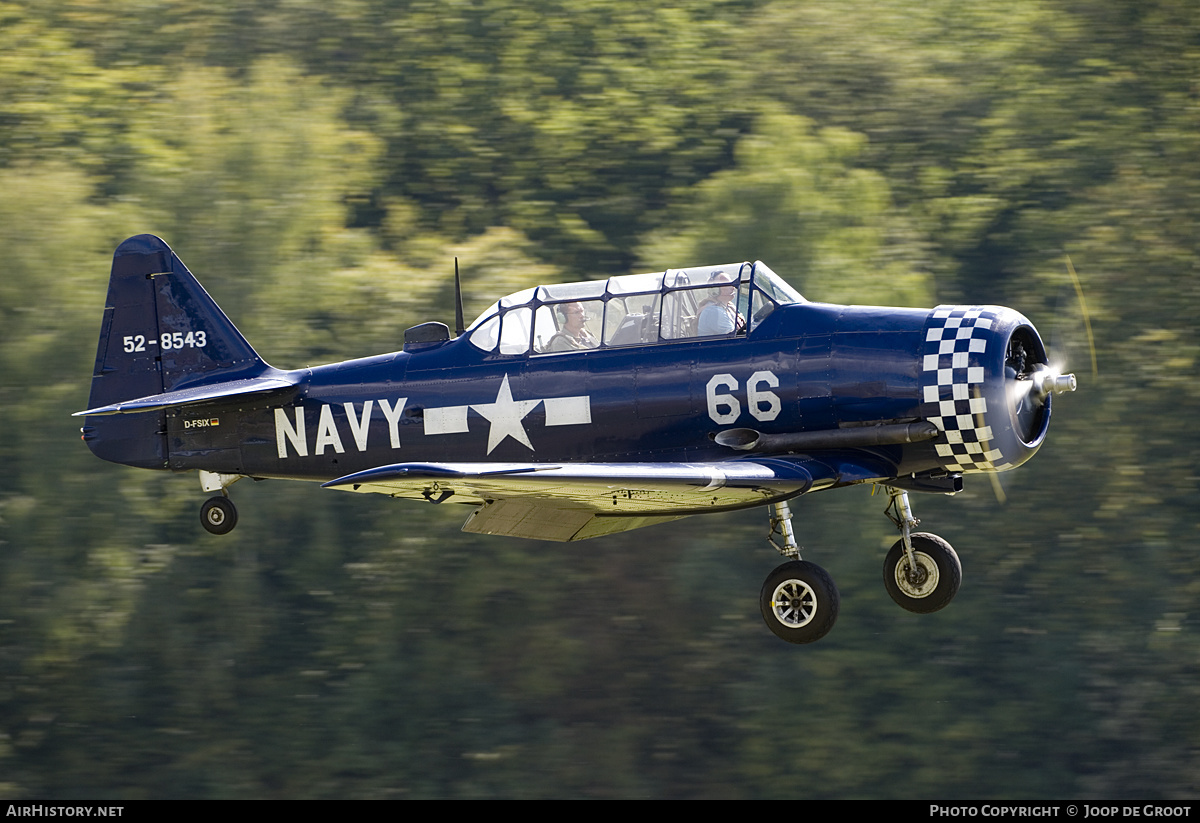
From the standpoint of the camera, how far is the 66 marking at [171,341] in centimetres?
1191

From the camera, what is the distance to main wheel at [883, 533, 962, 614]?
33.8 ft

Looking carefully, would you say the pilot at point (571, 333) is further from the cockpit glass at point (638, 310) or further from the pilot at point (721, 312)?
the pilot at point (721, 312)

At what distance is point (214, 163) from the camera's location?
20031 mm

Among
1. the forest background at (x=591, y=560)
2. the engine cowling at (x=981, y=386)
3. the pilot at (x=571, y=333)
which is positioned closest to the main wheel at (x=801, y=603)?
the engine cowling at (x=981, y=386)

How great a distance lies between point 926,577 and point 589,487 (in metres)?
2.82

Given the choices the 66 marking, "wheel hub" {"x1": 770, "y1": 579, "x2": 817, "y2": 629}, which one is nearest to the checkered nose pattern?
"wheel hub" {"x1": 770, "y1": 579, "x2": 817, "y2": 629}

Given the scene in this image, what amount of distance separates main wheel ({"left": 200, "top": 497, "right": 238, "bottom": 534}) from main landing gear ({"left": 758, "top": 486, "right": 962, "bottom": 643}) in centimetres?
433

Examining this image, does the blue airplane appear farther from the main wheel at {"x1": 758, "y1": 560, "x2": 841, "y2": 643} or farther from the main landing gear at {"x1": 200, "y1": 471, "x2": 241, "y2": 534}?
the main landing gear at {"x1": 200, "y1": 471, "x2": 241, "y2": 534}

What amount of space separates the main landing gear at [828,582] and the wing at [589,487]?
54 centimetres

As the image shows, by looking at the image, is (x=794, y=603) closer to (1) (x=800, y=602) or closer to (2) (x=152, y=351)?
(1) (x=800, y=602)

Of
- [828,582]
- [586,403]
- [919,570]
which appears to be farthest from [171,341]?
[919,570]

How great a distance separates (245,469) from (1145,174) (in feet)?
47.5

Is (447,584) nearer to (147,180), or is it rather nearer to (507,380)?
(147,180)
